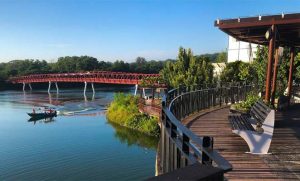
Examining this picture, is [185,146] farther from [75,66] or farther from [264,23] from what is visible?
[75,66]

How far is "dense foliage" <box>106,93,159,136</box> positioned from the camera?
38681mm

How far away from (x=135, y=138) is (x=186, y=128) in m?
33.5

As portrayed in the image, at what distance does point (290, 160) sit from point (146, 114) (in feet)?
118

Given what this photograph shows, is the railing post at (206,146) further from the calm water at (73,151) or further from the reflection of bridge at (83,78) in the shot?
the reflection of bridge at (83,78)

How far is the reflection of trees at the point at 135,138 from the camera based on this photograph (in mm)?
34500

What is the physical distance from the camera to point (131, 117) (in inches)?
1698

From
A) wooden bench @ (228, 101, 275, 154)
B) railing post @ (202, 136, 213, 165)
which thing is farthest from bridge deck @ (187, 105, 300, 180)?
railing post @ (202, 136, 213, 165)

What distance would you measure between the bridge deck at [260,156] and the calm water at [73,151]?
46.2ft

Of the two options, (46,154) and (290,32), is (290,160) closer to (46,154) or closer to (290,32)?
(290,32)

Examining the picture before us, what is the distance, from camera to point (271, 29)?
424 inches

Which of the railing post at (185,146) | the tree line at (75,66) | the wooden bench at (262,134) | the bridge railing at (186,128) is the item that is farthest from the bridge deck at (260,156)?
the tree line at (75,66)

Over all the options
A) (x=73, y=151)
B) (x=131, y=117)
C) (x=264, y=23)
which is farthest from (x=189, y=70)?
(x=264, y=23)

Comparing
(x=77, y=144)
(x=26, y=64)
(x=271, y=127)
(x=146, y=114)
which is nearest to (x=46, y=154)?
(x=77, y=144)

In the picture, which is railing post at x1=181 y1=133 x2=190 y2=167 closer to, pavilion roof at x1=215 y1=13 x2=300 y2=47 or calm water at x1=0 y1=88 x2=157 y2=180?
pavilion roof at x1=215 y1=13 x2=300 y2=47
